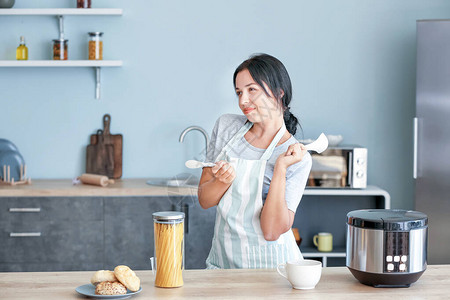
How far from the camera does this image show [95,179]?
3639 mm

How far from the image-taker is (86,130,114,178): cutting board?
396cm

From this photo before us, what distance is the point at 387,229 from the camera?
169 centimetres

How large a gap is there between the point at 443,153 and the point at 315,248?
3.20ft

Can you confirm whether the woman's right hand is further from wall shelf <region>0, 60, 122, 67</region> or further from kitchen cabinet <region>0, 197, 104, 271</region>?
wall shelf <region>0, 60, 122, 67</region>

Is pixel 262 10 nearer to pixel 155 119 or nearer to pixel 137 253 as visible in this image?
pixel 155 119

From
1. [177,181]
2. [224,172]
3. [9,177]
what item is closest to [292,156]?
[224,172]

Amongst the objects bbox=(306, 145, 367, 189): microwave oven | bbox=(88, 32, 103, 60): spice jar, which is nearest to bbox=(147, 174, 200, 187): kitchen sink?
bbox=(306, 145, 367, 189): microwave oven

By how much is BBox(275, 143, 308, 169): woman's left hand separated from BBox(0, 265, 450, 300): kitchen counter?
1.14 ft

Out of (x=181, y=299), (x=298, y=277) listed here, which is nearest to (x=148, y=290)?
(x=181, y=299)

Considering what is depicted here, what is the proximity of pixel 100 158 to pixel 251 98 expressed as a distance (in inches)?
82.0

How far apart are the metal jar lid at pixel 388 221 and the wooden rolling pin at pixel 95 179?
2122 millimetres

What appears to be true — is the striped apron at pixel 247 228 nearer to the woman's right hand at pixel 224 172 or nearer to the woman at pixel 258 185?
the woman at pixel 258 185

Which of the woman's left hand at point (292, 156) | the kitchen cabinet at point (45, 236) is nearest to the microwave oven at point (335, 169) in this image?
the kitchen cabinet at point (45, 236)

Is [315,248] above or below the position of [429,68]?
below
